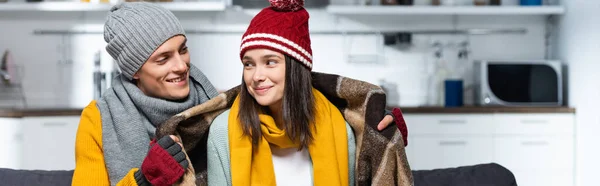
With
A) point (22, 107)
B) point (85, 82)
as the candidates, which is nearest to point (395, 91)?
point (85, 82)

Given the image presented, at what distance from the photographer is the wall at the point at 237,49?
4.67m

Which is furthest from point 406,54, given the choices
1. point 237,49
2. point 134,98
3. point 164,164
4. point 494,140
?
point 164,164

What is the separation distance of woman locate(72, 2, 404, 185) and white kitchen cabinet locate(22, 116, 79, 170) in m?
2.29

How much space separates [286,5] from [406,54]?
3.20 metres

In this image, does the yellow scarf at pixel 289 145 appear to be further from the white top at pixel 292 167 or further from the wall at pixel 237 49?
the wall at pixel 237 49

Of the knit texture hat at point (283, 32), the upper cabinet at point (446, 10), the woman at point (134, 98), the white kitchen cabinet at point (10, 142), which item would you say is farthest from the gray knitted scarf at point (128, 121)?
the upper cabinet at point (446, 10)

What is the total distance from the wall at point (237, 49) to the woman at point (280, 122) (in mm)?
2975

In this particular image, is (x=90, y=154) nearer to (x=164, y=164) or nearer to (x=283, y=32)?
(x=164, y=164)

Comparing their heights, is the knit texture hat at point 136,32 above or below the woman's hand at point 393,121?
above

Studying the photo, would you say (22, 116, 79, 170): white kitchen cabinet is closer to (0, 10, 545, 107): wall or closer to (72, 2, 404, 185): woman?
(0, 10, 545, 107): wall

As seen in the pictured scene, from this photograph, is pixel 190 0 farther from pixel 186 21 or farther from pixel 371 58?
pixel 371 58

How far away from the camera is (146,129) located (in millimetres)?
1916

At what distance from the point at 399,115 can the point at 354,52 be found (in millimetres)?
3030

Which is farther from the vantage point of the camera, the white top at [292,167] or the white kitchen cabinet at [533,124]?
the white kitchen cabinet at [533,124]
